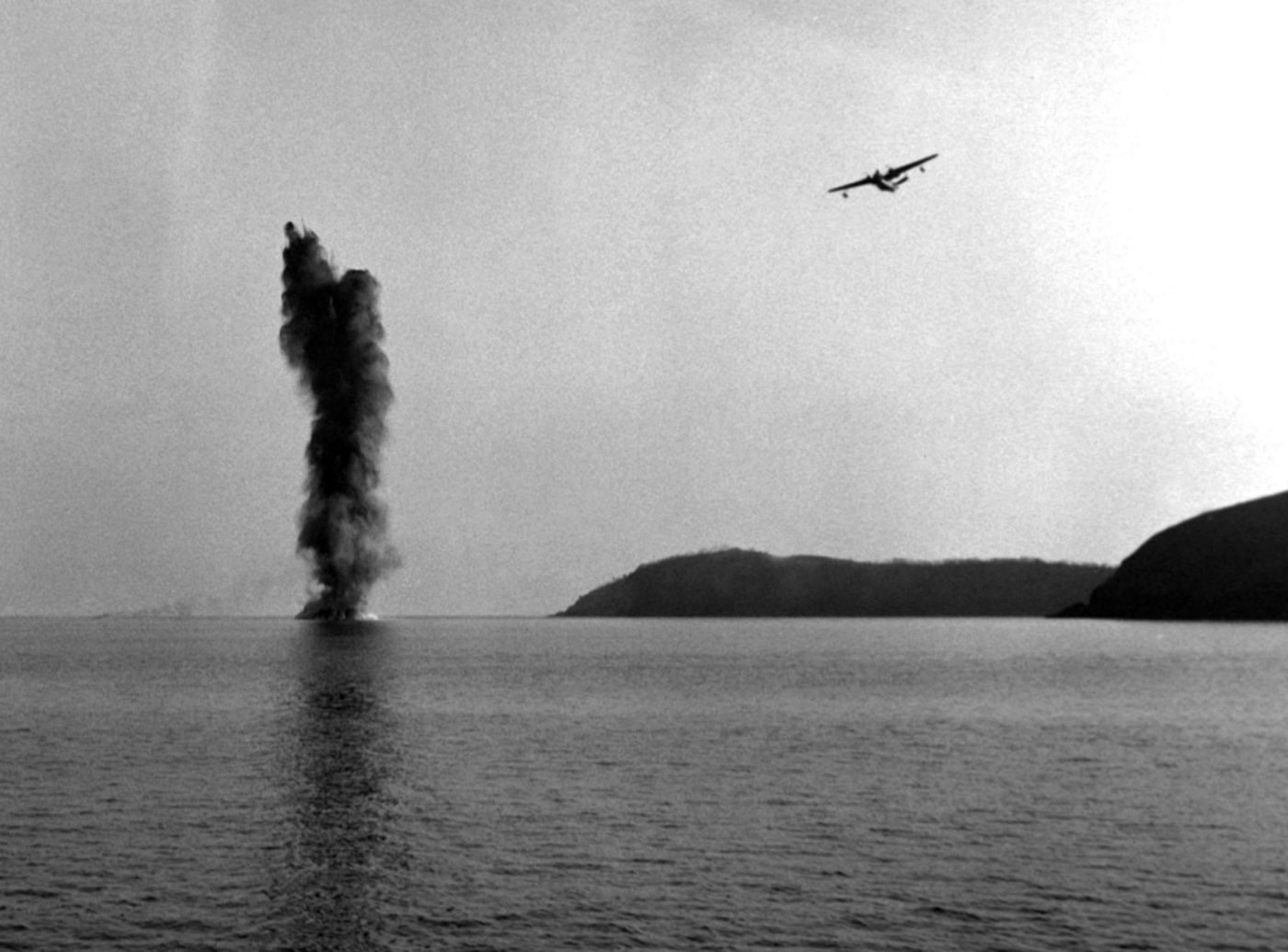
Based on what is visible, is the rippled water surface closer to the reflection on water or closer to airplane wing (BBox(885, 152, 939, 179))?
the reflection on water

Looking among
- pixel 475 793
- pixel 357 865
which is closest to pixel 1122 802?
pixel 475 793

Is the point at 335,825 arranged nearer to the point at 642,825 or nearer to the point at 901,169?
the point at 642,825

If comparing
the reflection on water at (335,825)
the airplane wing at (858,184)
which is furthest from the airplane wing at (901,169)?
the reflection on water at (335,825)

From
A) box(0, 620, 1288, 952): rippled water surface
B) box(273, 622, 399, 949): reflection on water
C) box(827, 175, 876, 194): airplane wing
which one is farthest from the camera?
box(827, 175, 876, 194): airplane wing

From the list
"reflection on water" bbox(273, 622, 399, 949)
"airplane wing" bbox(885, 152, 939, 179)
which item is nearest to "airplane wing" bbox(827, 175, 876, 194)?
"airplane wing" bbox(885, 152, 939, 179)

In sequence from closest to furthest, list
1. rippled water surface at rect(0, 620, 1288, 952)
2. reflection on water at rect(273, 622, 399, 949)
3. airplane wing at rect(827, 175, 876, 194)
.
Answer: rippled water surface at rect(0, 620, 1288, 952)
reflection on water at rect(273, 622, 399, 949)
airplane wing at rect(827, 175, 876, 194)

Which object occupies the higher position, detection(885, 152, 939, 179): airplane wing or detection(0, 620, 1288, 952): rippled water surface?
detection(885, 152, 939, 179): airplane wing
